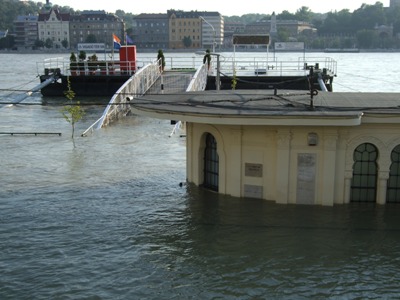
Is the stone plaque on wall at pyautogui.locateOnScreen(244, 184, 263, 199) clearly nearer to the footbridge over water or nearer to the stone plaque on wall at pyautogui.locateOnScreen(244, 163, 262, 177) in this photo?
the stone plaque on wall at pyautogui.locateOnScreen(244, 163, 262, 177)

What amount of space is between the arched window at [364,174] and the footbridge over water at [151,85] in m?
17.1

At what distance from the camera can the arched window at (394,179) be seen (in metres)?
17.5

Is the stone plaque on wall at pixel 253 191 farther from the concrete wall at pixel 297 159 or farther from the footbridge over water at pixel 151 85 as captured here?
the footbridge over water at pixel 151 85

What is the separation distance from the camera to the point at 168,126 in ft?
108

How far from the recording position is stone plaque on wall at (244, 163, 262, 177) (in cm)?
1802

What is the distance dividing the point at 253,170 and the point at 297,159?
1479mm

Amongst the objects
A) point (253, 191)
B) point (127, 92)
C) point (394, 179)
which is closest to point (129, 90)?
point (127, 92)

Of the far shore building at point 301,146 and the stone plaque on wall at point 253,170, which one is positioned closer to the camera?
the far shore building at point 301,146

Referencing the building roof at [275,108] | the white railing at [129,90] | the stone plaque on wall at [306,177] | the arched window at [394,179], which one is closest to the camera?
the building roof at [275,108]

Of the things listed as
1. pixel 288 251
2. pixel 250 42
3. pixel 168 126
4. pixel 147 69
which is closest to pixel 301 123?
pixel 288 251

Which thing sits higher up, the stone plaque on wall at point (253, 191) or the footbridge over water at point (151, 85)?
the footbridge over water at point (151, 85)

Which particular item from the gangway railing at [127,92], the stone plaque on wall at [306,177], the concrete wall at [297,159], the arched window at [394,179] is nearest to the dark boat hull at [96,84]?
the gangway railing at [127,92]

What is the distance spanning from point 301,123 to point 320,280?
196 inches

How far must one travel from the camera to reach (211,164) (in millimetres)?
19391
